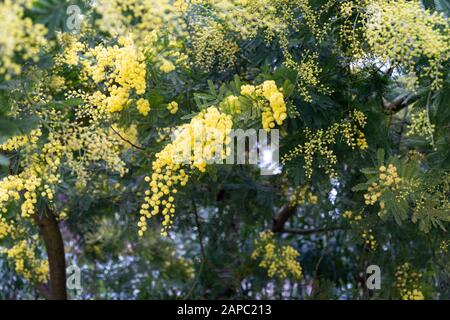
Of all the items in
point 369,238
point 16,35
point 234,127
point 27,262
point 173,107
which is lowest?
point 27,262

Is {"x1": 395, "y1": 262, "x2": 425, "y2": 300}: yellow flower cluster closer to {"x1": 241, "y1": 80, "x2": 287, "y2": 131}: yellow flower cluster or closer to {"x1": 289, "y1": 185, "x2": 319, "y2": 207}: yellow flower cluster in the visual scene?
{"x1": 289, "y1": 185, "x2": 319, "y2": 207}: yellow flower cluster

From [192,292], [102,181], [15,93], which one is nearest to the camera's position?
[15,93]

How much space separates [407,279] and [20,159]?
294 cm

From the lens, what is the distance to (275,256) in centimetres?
546

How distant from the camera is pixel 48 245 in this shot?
525cm

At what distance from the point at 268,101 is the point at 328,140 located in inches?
24.1

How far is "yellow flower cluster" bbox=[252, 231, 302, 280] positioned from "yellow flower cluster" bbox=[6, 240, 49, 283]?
66.4 inches

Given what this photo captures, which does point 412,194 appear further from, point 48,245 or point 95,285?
point 95,285

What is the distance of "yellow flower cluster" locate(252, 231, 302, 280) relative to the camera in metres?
5.45

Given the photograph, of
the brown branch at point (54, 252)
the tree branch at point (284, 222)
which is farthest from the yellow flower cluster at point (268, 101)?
the tree branch at point (284, 222)

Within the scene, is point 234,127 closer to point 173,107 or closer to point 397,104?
point 173,107

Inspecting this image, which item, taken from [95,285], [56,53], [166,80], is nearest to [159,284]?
[95,285]

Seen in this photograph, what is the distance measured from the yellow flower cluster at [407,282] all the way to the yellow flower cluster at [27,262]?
2730 mm

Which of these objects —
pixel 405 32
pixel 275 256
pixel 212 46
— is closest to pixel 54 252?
pixel 275 256
